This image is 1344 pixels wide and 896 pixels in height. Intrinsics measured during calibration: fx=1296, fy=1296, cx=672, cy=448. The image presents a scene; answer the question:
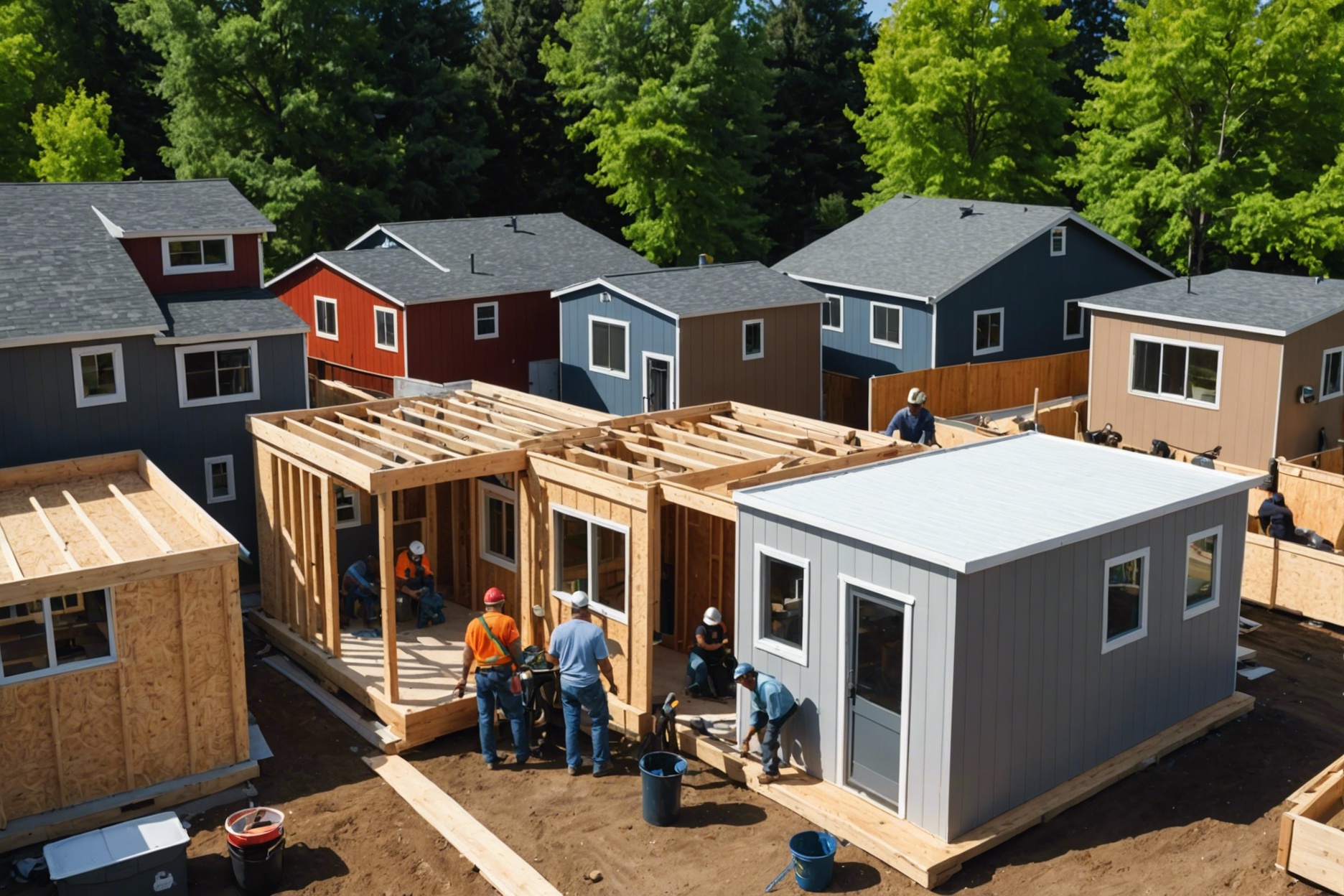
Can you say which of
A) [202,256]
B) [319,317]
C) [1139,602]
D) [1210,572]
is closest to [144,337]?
[202,256]

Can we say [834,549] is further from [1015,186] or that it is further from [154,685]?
[1015,186]

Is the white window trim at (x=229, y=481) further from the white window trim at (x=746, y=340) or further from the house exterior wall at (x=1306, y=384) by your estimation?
Result: the house exterior wall at (x=1306, y=384)

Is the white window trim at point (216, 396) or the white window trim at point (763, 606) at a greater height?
the white window trim at point (216, 396)

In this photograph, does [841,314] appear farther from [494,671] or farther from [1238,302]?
[494,671]

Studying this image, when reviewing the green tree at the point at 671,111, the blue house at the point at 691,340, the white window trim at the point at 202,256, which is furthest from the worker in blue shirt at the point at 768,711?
the green tree at the point at 671,111

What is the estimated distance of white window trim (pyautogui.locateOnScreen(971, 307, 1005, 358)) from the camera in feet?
107

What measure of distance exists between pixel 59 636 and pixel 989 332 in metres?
23.6

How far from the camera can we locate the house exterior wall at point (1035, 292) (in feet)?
105

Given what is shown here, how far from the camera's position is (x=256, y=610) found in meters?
19.2

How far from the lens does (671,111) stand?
42.8m

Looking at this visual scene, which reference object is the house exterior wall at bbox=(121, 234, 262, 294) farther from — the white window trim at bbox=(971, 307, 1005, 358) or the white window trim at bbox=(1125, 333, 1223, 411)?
the white window trim at bbox=(1125, 333, 1223, 411)

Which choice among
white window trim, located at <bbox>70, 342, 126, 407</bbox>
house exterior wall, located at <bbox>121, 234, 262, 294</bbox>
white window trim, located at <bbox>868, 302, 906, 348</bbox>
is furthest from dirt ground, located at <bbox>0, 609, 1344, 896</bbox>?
white window trim, located at <bbox>868, 302, 906, 348</bbox>

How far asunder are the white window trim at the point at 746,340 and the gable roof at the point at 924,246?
15.3ft

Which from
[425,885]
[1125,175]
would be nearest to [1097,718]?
[425,885]
